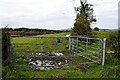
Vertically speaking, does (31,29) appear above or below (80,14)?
below

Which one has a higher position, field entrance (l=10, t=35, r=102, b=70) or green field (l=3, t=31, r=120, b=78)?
field entrance (l=10, t=35, r=102, b=70)

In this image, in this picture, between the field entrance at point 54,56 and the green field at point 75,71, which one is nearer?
the green field at point 75,71

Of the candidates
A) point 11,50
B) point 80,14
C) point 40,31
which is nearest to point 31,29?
point 40,31

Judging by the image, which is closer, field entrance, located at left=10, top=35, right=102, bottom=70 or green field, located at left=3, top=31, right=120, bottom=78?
green field, located at left=3, top=31, right=120, bottom=78

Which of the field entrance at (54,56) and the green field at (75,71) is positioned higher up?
the field entrance at (54,56)

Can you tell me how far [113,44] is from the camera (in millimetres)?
6797

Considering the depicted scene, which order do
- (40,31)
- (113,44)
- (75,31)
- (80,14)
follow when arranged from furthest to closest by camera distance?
(40,31) < (80,14) < (75,31) < (113,44)

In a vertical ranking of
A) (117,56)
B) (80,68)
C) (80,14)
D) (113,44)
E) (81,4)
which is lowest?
(80,68)

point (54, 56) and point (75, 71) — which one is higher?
point (54, 56)

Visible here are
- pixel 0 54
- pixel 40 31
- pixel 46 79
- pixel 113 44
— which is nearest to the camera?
pixel 46 79

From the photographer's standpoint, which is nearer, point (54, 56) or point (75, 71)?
point (75, 71)

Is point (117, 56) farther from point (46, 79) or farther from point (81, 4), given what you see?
point (81, 4)

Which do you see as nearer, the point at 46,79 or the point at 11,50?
the point at 46,79

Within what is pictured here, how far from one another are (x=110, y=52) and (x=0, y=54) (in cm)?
503
